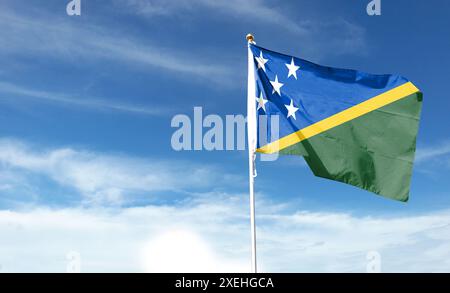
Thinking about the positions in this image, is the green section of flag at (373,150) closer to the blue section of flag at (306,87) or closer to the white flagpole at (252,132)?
the blue section of flag at (306,87)

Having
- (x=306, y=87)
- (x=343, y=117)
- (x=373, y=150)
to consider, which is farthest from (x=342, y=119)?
(x=306, y=87)

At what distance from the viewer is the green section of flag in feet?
45.0

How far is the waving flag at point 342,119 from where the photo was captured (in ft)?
45.1

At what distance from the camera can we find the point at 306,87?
1472cm

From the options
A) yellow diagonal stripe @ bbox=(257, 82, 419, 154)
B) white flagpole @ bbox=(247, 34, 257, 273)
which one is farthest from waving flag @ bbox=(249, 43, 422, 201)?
white flagpole @ bbox=(247, 34, 257, 273)

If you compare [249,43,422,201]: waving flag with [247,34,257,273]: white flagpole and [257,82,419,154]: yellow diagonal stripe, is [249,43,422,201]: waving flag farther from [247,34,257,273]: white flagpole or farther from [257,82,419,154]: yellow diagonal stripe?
[247,34,257,273]: white flagpole

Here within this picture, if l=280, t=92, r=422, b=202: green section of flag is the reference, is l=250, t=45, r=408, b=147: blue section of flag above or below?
above

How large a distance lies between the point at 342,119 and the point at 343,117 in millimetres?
92

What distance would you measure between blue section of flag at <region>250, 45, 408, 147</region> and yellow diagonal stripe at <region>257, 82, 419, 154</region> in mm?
148

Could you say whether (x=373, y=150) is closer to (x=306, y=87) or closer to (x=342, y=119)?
(x=342, y=119)
